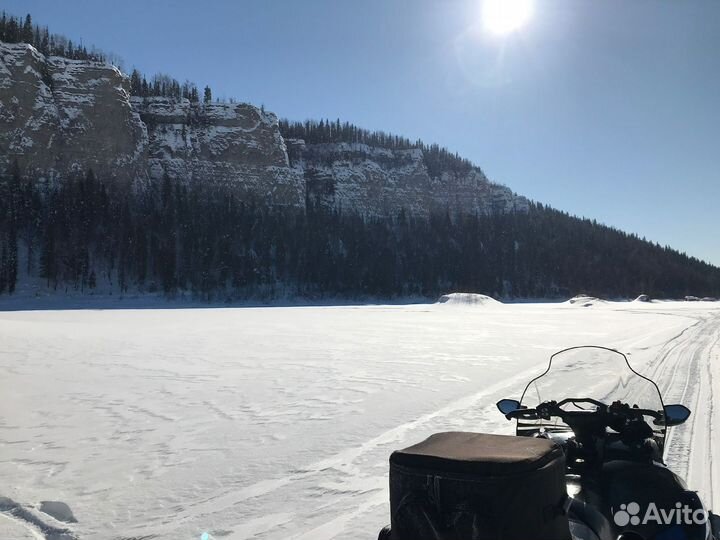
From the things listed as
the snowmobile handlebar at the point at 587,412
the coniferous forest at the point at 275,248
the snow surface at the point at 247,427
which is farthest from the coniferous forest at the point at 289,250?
the snowmobile handlebar at the point at 587,412

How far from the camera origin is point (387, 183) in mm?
126312

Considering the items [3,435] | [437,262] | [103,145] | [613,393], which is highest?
[103,145]

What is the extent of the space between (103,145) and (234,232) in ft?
96.5

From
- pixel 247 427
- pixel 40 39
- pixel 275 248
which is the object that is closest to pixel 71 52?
pixel 40 39

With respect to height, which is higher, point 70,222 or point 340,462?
point 70,222

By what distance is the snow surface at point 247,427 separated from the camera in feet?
12.6

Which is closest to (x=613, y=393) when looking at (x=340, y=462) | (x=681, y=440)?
(x=340, y=462)

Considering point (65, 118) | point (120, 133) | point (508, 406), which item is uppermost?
point (65, 118)

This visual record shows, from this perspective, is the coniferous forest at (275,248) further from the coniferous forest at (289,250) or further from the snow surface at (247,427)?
the snow surface at (247,427)

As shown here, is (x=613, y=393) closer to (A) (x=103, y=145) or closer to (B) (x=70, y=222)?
(B) (x=70, y=222)

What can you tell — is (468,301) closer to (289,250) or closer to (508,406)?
(289,250)

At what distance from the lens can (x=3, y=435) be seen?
5797 mm

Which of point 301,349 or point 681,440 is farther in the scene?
point 301,349

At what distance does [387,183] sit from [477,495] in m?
127
